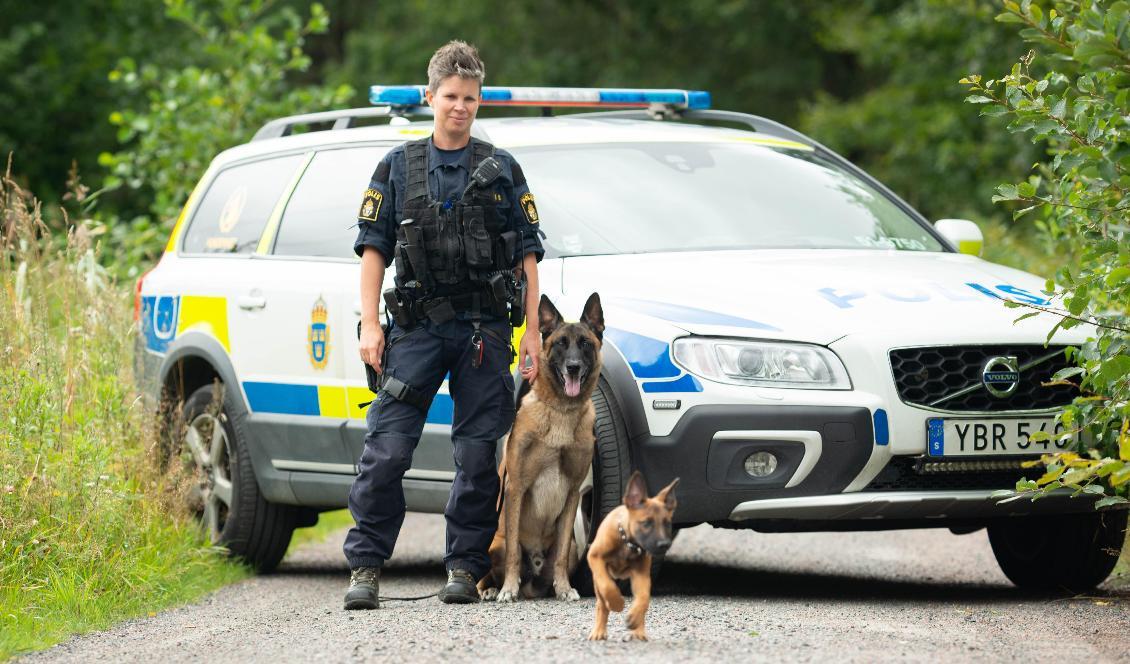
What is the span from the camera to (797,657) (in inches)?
188

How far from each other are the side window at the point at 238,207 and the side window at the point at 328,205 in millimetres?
201

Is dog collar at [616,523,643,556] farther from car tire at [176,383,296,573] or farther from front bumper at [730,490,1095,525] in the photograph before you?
car tire at [176,383,296,573]

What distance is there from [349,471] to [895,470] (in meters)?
2.39

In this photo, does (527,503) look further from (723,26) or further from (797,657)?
(723,26)

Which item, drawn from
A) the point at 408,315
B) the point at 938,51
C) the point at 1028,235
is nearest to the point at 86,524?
the point at 408,315

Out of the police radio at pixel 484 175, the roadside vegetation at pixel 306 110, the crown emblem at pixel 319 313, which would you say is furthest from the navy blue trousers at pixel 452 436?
the crown emblem at pixel 319 313

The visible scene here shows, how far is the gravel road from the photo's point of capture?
4949 millimetres

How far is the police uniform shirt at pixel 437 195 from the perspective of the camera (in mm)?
6043

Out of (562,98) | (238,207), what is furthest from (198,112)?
(562,98)

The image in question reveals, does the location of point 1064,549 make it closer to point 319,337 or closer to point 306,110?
point 319,337

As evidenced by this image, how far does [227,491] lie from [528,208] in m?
2.46

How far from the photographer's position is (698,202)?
22.9ft

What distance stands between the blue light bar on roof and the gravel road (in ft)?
6.59

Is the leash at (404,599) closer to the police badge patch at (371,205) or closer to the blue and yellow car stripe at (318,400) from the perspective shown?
the blue and yellow car stripe at (318,400)
